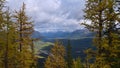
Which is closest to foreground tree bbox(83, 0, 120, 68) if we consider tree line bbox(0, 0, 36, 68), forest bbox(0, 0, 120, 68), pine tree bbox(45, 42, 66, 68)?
forest bbox(0, 0, 120, 68)

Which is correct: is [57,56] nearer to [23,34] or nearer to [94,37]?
[23,34]

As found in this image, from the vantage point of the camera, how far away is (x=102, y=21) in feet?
93.4

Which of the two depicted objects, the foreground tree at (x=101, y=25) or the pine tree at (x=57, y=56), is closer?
the foreground tree at (x=101, y=25)

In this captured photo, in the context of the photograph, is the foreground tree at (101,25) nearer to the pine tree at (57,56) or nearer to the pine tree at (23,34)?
the pine tree at (23,34)

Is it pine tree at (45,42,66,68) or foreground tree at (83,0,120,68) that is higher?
foreground tree at (83,0,120,68)

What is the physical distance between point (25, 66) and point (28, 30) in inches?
203

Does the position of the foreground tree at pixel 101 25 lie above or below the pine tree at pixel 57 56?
above

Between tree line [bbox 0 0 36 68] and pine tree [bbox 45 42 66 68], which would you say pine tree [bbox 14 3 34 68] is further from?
pine tree [bbox 45 42 66 68]

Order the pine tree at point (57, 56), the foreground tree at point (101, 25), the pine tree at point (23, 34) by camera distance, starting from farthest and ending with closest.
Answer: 1. the pine tree at point (57, 56)
2. the pine tree at point (23, 34)
3. the foreground tree at point (101, 25)

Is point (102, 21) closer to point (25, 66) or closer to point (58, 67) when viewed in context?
point (25, 66)

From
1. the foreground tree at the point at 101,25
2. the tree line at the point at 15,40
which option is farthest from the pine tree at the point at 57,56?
the foreground tree at the point at 101,25

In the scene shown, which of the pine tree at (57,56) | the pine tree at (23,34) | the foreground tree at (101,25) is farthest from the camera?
the pine tree at (57,56)

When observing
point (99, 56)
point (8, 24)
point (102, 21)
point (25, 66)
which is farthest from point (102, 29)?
point (25, 66)

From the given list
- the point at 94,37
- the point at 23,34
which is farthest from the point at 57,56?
the point at 94,37
